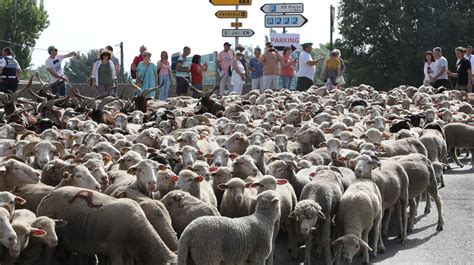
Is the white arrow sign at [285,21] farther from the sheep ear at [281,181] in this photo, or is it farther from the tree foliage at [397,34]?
the sheep ear at [281,181]

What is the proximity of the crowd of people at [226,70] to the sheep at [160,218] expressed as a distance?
12.2 meters

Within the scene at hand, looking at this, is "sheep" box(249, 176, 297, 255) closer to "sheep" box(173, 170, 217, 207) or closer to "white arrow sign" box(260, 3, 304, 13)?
"sheep" box(173, 170, 217, 207)

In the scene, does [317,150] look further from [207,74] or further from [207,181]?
[207,74]

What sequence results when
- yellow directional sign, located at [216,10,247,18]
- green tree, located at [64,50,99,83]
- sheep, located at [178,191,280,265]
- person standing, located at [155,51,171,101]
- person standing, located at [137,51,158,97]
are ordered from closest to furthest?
sheep, located at [178,191,280,265]
person standing, located at [137,51,158,97]
person standing, located at [155,51,171,101]
yellow directional sign, located at [216,10,247,18]
green tree, located at [64,50,99,83]

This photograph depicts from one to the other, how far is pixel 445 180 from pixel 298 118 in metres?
3.66

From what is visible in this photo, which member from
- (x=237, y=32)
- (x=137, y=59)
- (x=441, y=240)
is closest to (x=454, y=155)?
(x=441, y=240)

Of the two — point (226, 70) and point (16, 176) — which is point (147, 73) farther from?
point (16, 176)

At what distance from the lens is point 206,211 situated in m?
9.84

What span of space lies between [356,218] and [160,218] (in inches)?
99.4

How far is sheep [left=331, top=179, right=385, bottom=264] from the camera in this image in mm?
10656

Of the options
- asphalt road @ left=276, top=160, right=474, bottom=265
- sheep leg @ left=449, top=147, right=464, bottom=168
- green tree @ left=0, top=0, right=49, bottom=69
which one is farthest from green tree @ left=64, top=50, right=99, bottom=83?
asphalt road @ left=276, top=160, right=474, bottom=265

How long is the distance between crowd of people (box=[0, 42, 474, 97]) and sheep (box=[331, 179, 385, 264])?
11.3 meters

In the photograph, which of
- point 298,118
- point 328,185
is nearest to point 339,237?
point 328,185

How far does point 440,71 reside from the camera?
27906mm
